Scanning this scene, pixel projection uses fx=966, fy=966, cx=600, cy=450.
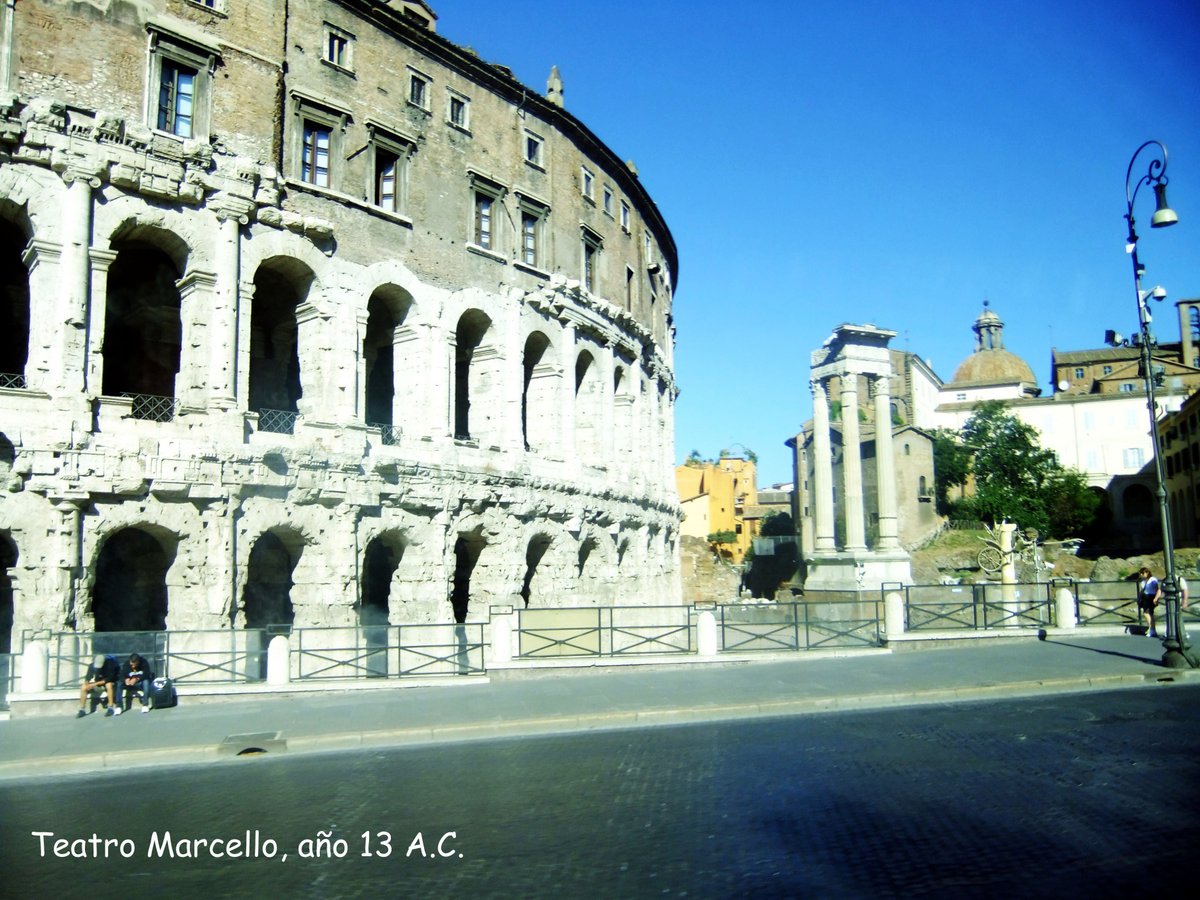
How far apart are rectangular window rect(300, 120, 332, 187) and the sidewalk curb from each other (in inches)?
568

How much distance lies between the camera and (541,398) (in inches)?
1133

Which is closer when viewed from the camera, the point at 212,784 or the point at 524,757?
the point at 212,784

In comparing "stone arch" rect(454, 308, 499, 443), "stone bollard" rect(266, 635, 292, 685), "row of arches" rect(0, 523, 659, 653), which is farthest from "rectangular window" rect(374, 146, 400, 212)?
"stone bollard" rect(266, 635, 292, 685)

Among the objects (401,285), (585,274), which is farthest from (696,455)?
(401,285)

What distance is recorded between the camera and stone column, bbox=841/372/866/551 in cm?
3300

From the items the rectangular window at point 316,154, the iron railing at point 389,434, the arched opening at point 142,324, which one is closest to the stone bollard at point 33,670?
the arched opening at point 142,324

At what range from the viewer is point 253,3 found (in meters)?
21.5

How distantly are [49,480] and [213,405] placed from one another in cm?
336

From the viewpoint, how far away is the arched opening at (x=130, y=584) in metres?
Result: 21.2

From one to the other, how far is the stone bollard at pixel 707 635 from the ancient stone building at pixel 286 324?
7.34 m

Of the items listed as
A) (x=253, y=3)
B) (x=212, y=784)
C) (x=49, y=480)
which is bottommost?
(x=212, y=784)

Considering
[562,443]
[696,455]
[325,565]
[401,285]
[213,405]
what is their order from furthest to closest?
[696,455]
[562,443]
[401,285]
[325,565]
[213,405]

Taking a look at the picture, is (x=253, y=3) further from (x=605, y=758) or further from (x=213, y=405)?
(x=605, y=758)

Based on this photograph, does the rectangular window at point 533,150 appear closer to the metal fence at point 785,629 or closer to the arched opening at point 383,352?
the arched opening at point 383,352
